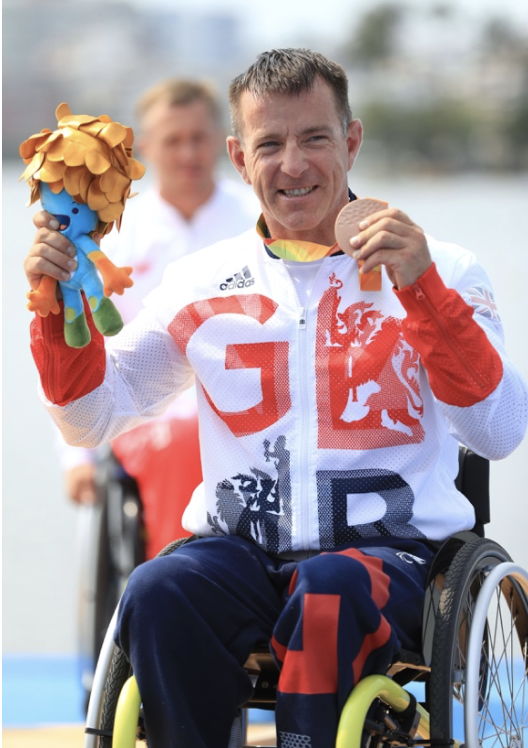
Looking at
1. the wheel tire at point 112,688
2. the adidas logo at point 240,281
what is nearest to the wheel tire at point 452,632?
the wheel tire at point 112,688

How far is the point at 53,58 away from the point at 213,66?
77.7 inches

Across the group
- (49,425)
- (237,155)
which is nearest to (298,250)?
(237,155)

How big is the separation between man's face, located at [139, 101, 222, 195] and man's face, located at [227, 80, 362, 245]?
4.83ft

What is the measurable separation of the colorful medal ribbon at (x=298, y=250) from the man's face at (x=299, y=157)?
27 millimetres

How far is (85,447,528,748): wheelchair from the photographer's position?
174 centimetres

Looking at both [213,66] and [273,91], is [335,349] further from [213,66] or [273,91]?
[213,66]

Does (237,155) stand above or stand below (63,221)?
above

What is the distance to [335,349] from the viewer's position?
6.62 ft

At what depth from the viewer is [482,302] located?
199 cm

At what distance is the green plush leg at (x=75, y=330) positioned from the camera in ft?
6.24

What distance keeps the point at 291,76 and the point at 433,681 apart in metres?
0.98

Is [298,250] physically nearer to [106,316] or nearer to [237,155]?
[237,155]

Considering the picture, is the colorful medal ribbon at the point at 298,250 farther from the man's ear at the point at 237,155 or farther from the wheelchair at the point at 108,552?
the wheelchair at the point at 108,552

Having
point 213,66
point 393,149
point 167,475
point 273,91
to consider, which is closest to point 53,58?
point 213,66
